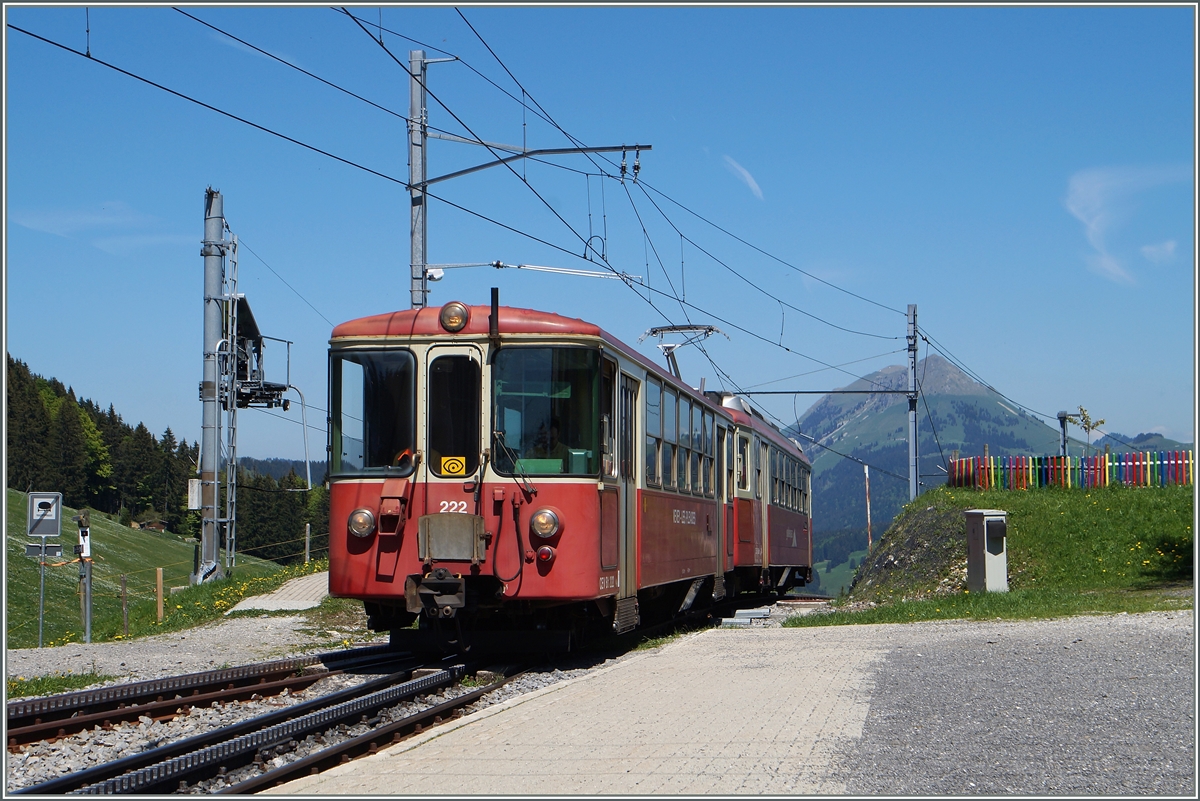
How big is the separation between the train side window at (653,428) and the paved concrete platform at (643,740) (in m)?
2.21

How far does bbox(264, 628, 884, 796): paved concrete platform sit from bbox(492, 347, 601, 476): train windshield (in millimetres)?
Result: 1844

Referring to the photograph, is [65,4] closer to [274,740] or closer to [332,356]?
[332,356]

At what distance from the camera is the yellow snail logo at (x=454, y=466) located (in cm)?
1033

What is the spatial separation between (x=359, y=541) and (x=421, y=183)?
653 cm

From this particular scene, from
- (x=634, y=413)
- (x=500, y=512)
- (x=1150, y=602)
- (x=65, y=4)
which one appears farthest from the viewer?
(x=1150, y=602)

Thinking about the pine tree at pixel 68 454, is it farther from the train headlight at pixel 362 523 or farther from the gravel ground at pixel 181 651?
the train headlight at pixel 362 523

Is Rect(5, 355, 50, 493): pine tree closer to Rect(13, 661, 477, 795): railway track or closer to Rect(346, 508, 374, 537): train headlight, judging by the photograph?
Rect(346, 508, 374, 537): train headlight

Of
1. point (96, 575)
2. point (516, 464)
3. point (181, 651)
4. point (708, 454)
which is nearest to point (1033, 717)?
point (516, 464)

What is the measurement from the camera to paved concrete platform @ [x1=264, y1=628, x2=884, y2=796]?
5984mm

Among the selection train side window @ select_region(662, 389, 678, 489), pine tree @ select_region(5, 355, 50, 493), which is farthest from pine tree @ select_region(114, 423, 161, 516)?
train side window @ select_region(662, 389, 678, 489)

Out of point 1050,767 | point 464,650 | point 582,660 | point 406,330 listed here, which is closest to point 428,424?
point 406,330

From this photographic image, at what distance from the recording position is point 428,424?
1050 centimetres

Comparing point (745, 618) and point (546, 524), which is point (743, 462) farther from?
point (546, 524)

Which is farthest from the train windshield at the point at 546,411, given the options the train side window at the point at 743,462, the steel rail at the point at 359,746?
the train side window at the point at 743,462
